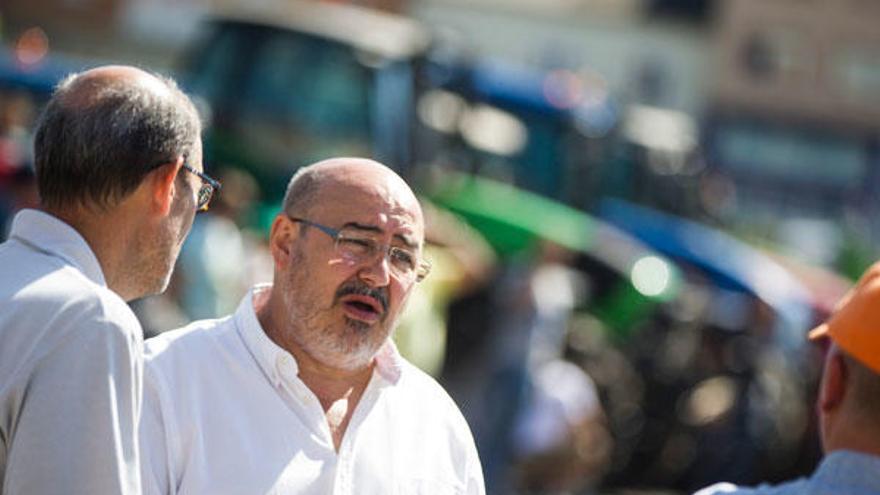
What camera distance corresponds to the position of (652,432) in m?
13.6

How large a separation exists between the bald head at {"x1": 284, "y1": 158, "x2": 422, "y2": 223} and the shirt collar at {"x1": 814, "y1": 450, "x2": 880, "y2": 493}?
3.81 ft

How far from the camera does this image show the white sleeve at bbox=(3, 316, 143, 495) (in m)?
2.92

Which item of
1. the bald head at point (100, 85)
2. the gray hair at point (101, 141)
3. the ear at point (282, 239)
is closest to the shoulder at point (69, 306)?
the gray hair at point (101, 141)

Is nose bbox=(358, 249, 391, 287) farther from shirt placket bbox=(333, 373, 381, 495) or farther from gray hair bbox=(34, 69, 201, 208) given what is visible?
gray hair bbox=(34, 69, 201, 208)

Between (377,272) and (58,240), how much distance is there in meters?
1.05

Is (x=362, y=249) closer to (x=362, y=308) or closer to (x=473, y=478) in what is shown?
(x=362, y=308)

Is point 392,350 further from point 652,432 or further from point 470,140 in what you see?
point 470,140

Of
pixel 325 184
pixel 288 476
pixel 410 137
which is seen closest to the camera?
pixel 288 476

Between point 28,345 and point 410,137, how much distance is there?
42.3 feet

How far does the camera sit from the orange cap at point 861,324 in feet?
11.9

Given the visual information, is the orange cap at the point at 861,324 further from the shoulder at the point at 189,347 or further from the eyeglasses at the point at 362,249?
the shoulder at the point at 189,347

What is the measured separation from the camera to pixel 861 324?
3695 millimetres

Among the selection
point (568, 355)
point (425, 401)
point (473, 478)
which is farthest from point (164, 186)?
point (568, 355)

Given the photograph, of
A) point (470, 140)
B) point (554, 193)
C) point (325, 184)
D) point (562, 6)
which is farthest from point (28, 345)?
point (562, 6)
